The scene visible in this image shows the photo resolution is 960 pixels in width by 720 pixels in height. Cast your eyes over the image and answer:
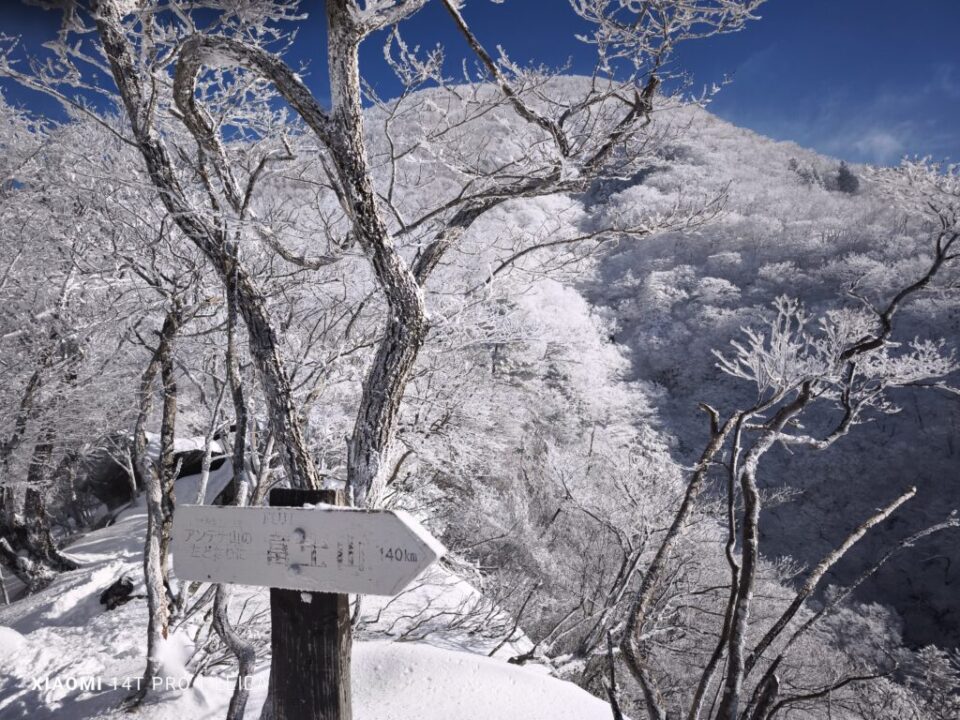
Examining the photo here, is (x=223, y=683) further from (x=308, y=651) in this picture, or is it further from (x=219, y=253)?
(x=219, y=253)

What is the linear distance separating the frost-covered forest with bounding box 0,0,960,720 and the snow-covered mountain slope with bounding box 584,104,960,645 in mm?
191

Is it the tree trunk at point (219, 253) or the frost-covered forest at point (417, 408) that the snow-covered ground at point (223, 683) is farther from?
the tree trunk at point (219, 253)

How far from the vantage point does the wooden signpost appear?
1448mm

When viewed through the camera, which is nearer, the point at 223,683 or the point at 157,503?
the point at 223,683

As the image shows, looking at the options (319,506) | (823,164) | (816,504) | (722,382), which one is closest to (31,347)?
(319,506)

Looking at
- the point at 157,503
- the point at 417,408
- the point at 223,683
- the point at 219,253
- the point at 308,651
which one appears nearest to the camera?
the point at 308,651

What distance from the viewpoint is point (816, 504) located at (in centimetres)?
1867

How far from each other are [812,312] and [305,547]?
28311mm

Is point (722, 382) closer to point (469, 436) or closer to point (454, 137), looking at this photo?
point (469, 436)

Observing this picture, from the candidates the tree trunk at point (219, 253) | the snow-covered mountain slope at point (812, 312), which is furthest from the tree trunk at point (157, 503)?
the snow-covered mountain slope at point (812, 312)

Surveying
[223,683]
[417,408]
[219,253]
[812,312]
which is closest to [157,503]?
[223,683]

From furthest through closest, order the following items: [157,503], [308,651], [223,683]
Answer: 1. [157,503]
2. [223,683]
3. [308,651]

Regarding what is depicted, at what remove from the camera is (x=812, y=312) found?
2486cm

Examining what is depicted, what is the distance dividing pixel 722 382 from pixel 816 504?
6.92 metres
